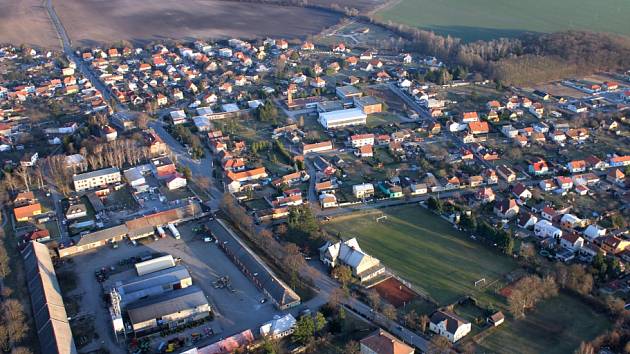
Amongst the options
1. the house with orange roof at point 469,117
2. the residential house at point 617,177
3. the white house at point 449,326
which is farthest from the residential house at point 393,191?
the residential house at point 617,177

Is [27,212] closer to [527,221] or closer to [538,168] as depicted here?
[527,221]

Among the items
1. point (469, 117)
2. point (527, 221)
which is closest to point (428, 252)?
point (527, 221)

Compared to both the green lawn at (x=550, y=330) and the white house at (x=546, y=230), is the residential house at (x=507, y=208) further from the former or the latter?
→ the green lawn at (x=550, y=330)

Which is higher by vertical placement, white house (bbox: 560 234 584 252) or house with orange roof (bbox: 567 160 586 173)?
house with orange roof (bbox: 567 160 586 173)

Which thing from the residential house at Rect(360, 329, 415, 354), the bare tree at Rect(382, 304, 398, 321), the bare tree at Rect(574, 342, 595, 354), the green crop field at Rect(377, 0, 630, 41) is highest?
the green crop field at Rect(377, 0, 630, 41)

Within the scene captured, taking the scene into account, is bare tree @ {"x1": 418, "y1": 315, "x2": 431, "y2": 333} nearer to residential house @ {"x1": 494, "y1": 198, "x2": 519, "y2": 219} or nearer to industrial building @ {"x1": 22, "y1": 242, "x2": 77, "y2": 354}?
residential house @ {"x1": 494, "y1": 198, "x2": 519, "y2": 219}

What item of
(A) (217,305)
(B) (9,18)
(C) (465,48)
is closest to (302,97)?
(C) (465,48)

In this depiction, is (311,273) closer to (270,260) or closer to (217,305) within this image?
(270,260)

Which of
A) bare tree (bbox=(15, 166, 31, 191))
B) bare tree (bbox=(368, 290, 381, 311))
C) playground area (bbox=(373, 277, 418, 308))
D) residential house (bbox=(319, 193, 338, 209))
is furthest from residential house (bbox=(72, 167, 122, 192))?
bare tree (bbox=(368, 290, 381, 311))
